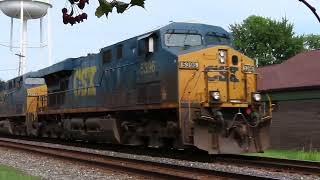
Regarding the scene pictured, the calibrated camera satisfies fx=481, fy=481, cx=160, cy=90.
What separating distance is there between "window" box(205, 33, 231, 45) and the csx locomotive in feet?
0.10

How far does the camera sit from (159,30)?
1378 cm

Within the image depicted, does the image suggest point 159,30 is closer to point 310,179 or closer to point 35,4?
point 310,179

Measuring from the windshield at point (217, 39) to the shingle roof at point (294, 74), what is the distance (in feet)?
18.7

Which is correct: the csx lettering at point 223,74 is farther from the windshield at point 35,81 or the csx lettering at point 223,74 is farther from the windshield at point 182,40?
the windshield at point 35,81

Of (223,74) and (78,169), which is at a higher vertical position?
(223,74)

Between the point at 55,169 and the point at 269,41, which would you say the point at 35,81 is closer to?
the point at 55,169

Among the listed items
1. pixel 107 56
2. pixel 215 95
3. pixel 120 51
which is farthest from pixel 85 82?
pixel 215 95

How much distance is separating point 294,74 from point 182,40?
367 inches

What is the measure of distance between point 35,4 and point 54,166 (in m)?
46.4

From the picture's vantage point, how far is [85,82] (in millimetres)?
19266

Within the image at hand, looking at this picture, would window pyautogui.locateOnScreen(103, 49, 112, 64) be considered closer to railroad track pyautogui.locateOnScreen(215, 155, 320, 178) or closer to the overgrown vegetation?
railroad track pyautogui.locateOnScreen(215, 155, 320, 178)

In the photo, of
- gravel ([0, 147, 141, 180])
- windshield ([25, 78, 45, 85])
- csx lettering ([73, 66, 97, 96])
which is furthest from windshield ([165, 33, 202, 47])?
windshield ([25, 78, 45, 85])

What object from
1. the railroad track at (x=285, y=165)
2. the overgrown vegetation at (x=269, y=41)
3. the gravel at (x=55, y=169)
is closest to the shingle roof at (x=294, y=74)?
the railroad track at (x=285, y=165)

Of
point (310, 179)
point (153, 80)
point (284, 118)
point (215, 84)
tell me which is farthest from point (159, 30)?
point (284, 118)
